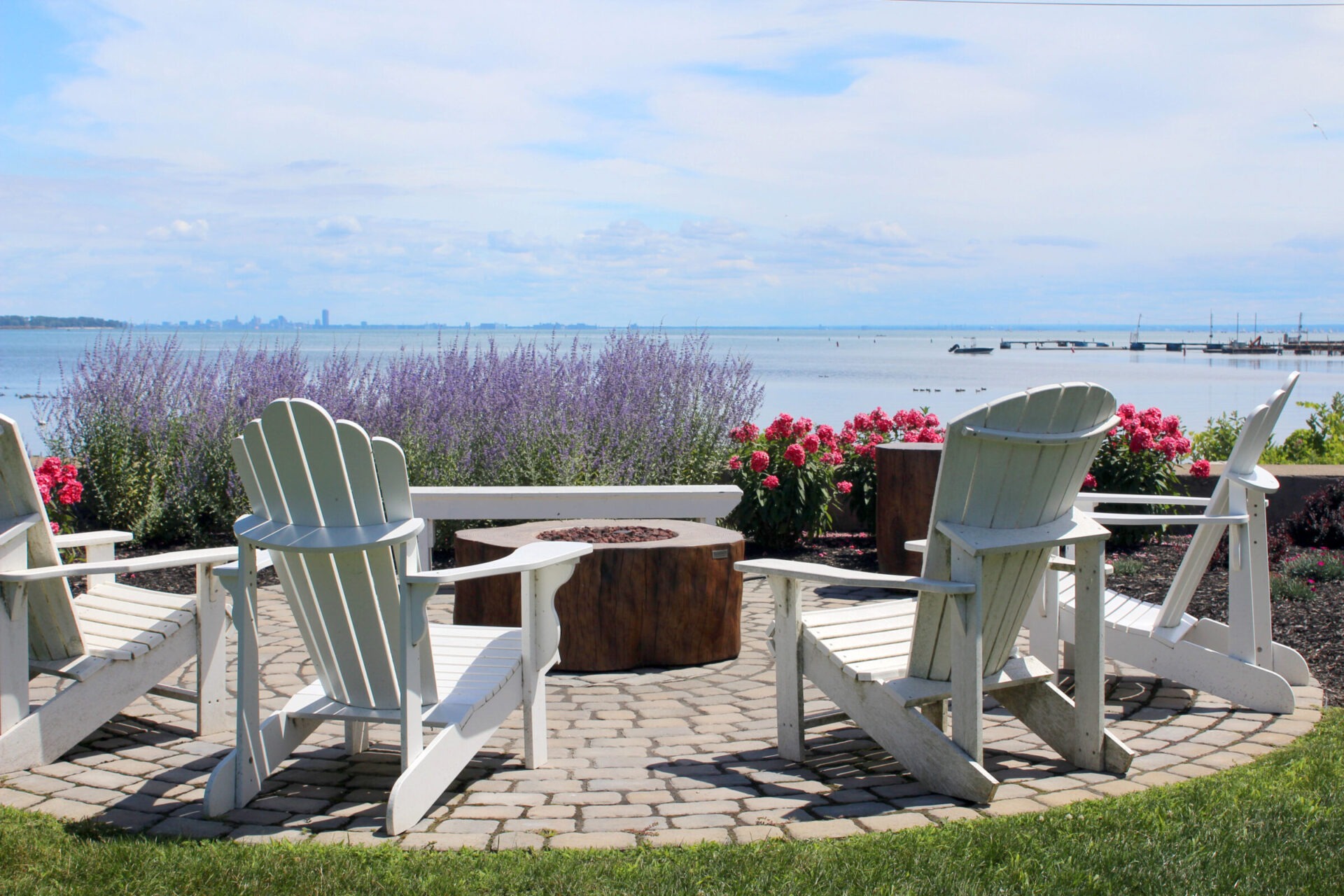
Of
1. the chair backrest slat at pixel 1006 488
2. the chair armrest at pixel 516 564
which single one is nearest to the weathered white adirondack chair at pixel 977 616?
the chair backrest slat at pixel 1006 488

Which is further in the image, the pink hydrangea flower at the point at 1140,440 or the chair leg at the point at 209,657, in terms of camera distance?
the pink hydrangea flower at the point at 1140,440

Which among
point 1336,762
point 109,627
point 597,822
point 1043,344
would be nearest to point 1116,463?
point 1336,762

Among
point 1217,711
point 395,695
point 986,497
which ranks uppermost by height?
point 986,497

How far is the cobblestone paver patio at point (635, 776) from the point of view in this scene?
3.14 metres

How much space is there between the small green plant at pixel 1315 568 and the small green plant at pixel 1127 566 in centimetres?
84

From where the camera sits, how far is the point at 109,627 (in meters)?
4.15

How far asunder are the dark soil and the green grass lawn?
2.52 m

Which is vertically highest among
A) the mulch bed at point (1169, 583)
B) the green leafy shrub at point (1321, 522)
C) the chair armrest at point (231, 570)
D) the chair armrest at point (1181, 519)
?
the chair armrest at point (1181, 519)

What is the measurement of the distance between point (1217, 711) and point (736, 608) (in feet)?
6.84

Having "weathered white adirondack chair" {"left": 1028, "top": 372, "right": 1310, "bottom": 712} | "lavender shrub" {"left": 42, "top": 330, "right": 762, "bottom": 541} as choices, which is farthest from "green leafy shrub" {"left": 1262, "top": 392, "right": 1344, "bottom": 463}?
"weathered white adirondack chair" {"left": 1028, "top": 372, "right": 1310, "bottom": 712}

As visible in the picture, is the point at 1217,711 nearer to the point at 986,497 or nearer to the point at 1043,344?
the point at 986,497

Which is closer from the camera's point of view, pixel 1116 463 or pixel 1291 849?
pixel 1291 849

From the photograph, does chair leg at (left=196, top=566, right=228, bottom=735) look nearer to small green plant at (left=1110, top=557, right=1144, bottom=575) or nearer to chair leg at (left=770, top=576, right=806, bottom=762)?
chair leg at (left=770, top=576, right=806, bottom=762)

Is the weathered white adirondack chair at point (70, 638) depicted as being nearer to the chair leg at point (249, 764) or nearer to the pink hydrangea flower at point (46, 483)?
the chair leg at point (249, 764)
